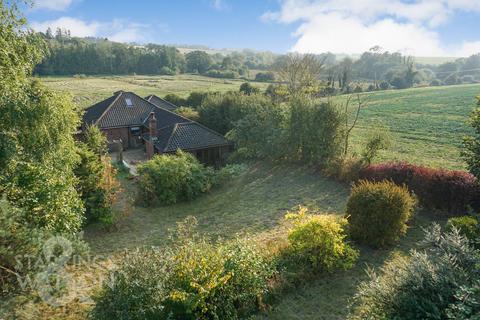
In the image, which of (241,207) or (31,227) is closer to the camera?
(31,227)

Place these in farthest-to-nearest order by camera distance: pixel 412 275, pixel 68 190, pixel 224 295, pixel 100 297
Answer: pixel 68 190, pixel 224 295, pixel 100 297, pixel 412 275

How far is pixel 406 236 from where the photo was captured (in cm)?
1194

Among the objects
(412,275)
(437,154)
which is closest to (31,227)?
(412,275)

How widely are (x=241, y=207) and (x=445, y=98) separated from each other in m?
49.6

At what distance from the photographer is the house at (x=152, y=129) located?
26422 millimetres

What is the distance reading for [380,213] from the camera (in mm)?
10867

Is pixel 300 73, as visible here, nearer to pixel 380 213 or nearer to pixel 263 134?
pixel 263 134

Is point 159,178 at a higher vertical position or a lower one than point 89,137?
lower

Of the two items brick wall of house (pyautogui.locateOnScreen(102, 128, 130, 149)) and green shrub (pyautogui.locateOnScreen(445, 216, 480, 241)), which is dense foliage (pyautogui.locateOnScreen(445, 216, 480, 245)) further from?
brick wall of house (pyautogui.locateOnScreen(102, 128, 130, 149))

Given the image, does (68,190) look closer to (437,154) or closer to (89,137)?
(89,137)

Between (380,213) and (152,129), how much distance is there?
20.8 m

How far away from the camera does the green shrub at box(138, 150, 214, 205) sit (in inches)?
728

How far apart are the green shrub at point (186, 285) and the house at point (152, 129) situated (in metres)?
17.6

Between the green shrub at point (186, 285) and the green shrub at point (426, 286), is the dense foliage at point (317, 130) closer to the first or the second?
the green shrub at point (186, 285)
